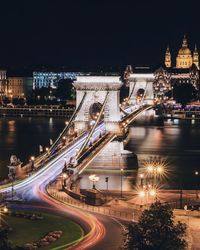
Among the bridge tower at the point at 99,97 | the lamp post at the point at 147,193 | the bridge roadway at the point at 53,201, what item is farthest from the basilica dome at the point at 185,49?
the lamp post at the point at 147,193

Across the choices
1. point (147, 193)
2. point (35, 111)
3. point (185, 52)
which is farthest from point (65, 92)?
point (147, 193)

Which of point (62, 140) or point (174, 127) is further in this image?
point (174, 127)

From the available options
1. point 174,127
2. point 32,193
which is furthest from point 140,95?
point 32,193

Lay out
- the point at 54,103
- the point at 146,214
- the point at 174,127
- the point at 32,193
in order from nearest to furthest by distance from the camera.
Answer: the point at 146,214, the point at 32,193, the point at 174,127, the point at 54,103

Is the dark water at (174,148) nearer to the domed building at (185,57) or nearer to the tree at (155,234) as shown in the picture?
the tree at (155,234)

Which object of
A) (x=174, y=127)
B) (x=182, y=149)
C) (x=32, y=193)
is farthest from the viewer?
(x=174, y=127)

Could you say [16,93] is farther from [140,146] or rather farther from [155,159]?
[155,159]

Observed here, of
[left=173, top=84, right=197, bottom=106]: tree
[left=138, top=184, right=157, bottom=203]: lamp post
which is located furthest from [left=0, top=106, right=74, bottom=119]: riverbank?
[left=138, top=184, right=157, bottom=203]: lamp post
